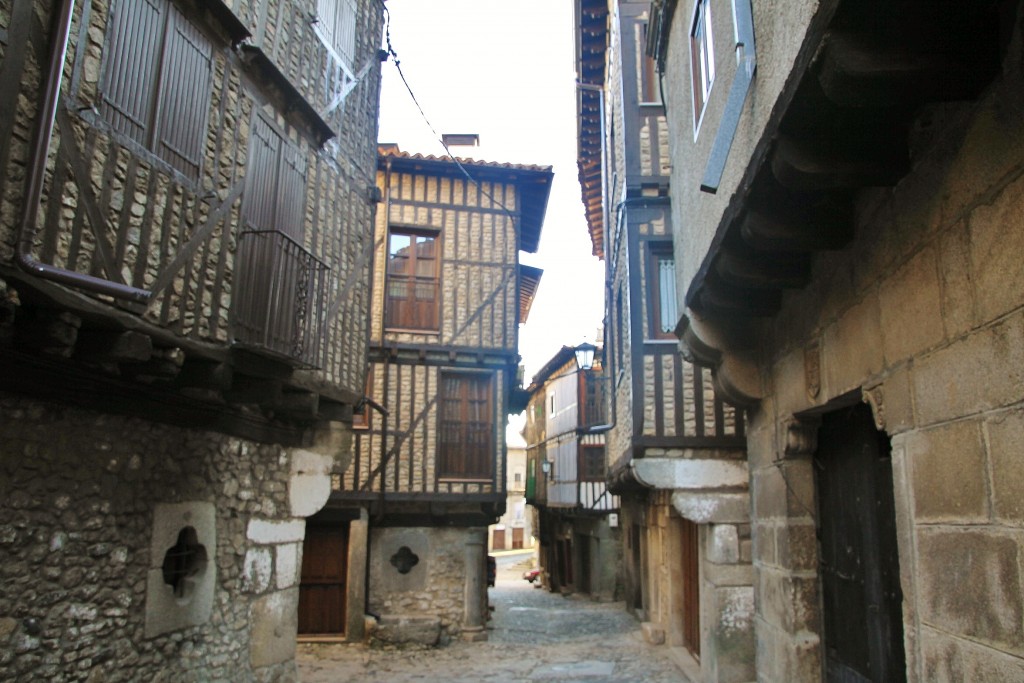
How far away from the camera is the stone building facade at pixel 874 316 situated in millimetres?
2094

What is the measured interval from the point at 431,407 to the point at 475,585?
307 centimetres

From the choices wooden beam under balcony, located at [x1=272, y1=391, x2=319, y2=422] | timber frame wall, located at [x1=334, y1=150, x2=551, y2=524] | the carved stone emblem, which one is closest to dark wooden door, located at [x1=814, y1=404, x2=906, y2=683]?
wooden beam under balcony, located at [x1=272, y1=391, x2=319, y2=422]

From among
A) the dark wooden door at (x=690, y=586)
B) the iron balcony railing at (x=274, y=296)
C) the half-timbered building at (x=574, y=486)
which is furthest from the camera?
the half-timbered building at (x=574, y=486)

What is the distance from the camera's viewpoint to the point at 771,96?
11.0 feet

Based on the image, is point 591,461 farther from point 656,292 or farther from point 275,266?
point 275,266

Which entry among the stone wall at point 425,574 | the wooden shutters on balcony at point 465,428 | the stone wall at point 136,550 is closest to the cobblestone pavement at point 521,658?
the stone wall at point 425,574

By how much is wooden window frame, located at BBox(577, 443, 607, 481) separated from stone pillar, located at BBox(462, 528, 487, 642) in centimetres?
823

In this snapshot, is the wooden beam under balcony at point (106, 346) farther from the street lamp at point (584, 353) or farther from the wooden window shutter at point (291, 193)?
the street lamp at point (584, 353)

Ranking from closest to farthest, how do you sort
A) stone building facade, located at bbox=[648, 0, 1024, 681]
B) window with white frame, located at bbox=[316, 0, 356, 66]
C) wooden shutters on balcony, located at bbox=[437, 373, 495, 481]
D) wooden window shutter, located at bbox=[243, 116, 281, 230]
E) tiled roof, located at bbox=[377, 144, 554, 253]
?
stone building facade, located at bbox=[648, 0, 1024, 681], wooden window shutter, located at bbox=[243, 116, 281, 230], window with white frame, located at bbox=[316, 0, 356, 66], wooden shutters on balcony, located at bbox=[437, 373, 495, 481], tiled roof, located at bbox=[377, 144, 554, 253]

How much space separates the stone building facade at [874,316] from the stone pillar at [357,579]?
8957 millimetres

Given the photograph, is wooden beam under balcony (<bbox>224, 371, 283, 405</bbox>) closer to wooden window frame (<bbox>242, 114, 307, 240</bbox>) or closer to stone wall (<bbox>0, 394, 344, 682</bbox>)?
stone wall (<bbox>0, 394, 344, 682</bbox>)

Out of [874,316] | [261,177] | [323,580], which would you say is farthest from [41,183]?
[323,580]

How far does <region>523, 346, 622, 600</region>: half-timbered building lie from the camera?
2072cm

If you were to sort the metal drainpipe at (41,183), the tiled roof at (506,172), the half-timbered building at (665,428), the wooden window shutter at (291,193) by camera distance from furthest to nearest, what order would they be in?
the tiled roof at (506,172) → the half-timbered building at (665,428) → the wooden window shutter at (291,193) → the metal drainpipe at (41,183)
